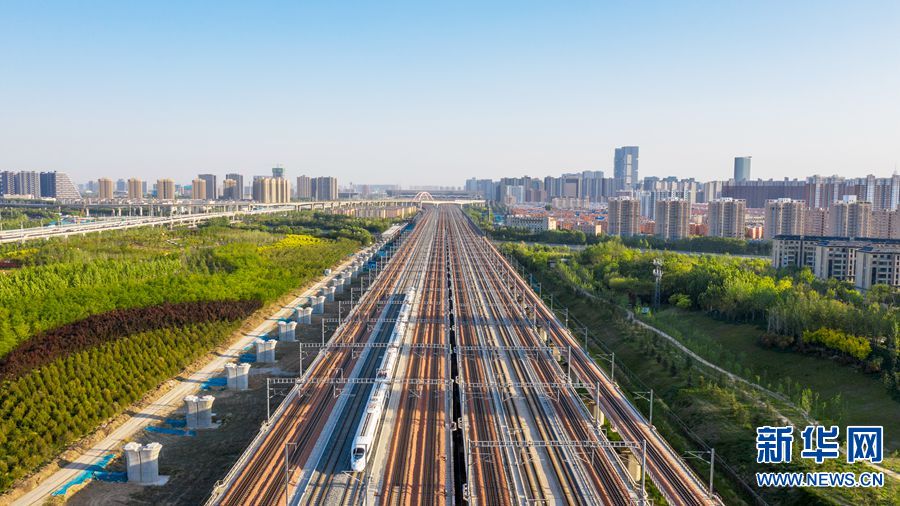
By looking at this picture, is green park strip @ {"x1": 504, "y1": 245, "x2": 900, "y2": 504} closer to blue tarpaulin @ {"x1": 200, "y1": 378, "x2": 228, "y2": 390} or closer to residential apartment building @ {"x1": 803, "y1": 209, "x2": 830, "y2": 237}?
blue tarpaulin @ {"x1": 200, "y1": 378, "x2": 228, "y2": 390}

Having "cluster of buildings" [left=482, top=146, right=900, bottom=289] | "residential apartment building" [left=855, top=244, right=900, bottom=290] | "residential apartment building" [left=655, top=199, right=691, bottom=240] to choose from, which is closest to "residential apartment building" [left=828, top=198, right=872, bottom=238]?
"cluster of buildings" [left=482, top=146, right=900, bottom=289]

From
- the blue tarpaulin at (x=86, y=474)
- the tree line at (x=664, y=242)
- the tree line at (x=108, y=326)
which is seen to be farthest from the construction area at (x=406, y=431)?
the tree line at (x=664, y=242)

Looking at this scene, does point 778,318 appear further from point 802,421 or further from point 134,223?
point 134,223

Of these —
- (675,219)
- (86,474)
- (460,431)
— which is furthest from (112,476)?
(675,219)

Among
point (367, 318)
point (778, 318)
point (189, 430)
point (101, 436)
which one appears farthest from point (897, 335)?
point (101, 436)

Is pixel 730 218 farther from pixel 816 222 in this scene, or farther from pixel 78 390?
pixel 78 390

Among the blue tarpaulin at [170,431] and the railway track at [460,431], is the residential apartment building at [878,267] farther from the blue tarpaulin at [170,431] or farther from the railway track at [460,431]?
the blue tarpaulin at [170,431]

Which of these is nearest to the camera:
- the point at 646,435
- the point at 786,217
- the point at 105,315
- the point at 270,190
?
the point at 646,435
